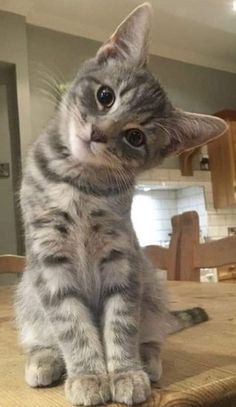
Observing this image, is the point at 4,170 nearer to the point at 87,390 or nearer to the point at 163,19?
the point at 163,19

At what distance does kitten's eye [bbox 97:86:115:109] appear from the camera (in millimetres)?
814

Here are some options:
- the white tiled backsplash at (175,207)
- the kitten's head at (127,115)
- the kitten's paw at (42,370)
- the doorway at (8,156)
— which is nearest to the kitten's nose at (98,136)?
the kitten's head at (127,115)

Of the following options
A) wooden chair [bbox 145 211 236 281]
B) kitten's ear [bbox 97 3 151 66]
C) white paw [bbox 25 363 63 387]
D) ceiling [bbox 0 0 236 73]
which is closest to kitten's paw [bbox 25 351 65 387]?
white paw [bbox 25 363 63 387]

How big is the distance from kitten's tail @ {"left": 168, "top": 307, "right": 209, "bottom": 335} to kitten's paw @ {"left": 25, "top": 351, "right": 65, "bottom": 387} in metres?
0.25

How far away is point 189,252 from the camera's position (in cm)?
177

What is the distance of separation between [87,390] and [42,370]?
100mm

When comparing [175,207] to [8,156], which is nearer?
[8,156]

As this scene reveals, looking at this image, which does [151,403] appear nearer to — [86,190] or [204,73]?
[86,190]

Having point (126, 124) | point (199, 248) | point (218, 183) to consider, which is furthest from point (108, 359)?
point (218, 183)

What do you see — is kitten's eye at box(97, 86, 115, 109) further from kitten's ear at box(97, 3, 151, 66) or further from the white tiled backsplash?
the white tiled backsplash

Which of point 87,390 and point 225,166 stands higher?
point 225,166

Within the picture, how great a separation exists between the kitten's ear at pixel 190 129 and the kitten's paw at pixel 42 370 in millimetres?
431

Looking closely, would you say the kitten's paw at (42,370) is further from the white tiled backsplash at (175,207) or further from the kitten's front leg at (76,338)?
the white tiled backsplash at (175,207)

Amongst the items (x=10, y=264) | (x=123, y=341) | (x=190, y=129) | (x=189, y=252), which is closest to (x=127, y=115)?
(x=190, y=129)
